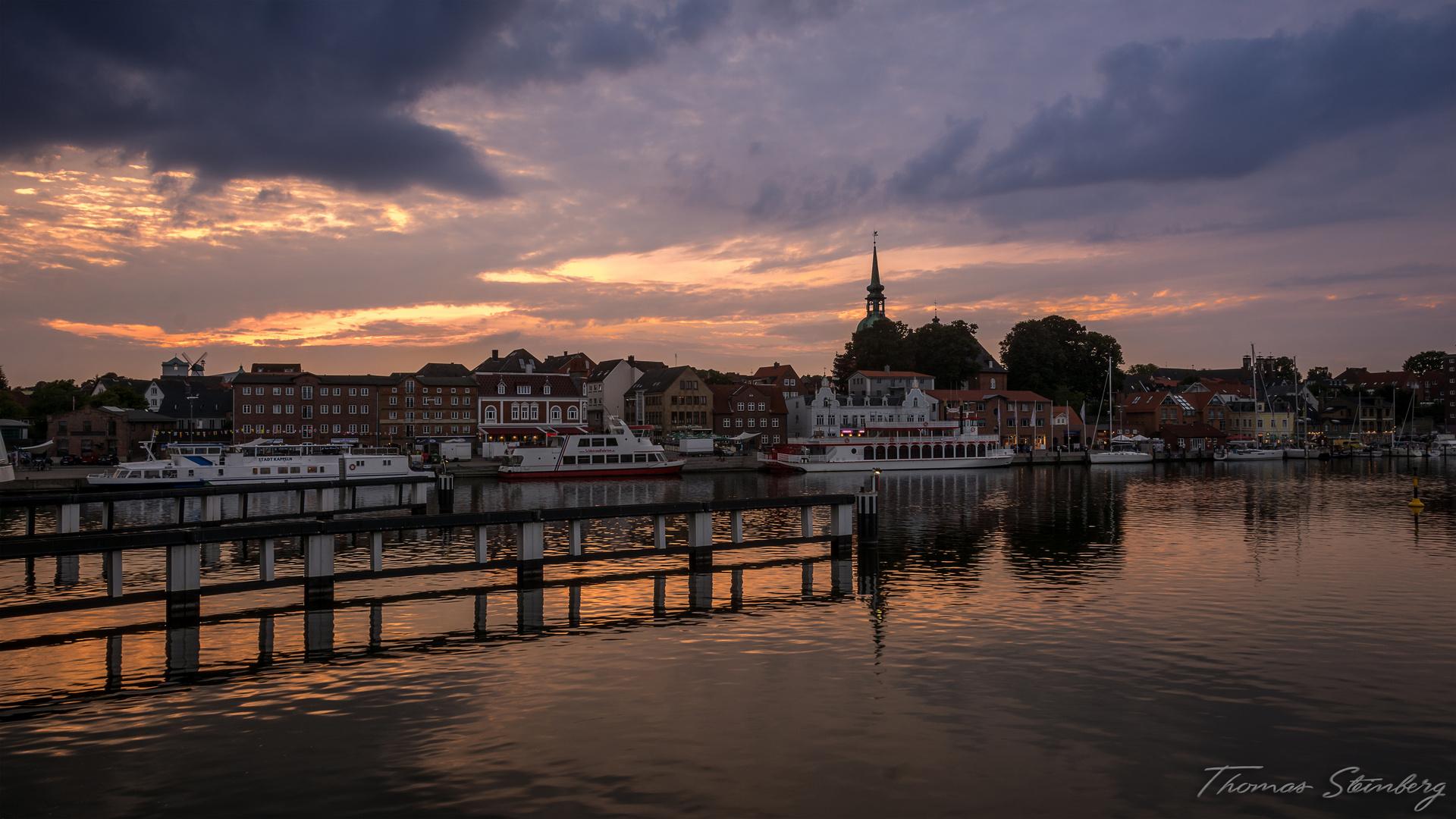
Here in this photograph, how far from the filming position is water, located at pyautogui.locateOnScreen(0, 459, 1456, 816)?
1217cm

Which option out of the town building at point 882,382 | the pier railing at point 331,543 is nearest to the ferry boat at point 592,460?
the town building at point 882,382

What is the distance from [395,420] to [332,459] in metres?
43.4

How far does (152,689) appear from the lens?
659 inches

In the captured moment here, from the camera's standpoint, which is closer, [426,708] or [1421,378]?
[426,708]

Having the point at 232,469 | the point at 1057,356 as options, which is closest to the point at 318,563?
the point at 232,469

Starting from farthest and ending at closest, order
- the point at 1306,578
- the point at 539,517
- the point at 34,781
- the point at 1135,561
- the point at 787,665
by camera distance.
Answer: the point at 1135,561, the point at 1306,578, the point at 539,517, the point at 787,665, the point at 34,781

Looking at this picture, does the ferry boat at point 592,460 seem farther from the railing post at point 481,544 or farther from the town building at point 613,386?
the railing post at point 481,544

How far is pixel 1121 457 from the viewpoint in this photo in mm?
109250

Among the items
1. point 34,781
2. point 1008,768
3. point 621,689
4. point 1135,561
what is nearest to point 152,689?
point 34,781

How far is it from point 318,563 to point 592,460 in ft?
207

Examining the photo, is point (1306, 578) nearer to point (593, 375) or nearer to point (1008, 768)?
point (1008, 768)

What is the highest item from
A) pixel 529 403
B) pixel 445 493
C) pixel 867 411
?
pixel 529 403
